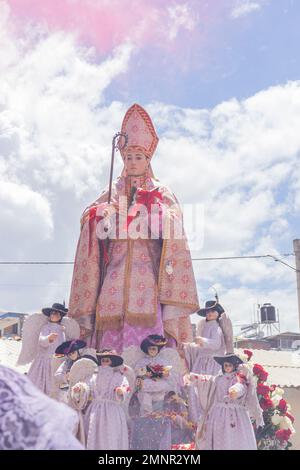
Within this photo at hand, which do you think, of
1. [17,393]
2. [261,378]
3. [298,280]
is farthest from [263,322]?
[17,393]

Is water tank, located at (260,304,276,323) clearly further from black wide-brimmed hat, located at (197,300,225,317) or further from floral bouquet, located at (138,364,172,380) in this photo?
→ floral bouquet, located at (138,364,172,380)

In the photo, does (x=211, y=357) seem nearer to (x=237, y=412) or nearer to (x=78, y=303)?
(x=237, y=412)

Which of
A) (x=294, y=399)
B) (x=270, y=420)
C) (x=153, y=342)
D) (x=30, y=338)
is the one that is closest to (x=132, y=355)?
(x=153, y=342)

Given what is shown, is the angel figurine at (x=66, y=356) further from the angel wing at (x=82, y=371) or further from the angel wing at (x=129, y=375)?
the angel wing at (x=129, y=375)

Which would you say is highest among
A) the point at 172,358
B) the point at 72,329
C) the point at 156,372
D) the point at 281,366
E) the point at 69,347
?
the point at 281,366

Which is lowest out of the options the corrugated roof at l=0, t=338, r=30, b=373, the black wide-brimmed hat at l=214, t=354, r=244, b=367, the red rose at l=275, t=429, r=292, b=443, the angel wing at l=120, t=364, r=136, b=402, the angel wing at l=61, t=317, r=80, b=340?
the red rose at l=275, t=429, r=292, b=443

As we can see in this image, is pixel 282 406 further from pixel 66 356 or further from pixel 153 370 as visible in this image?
pixel 66 356

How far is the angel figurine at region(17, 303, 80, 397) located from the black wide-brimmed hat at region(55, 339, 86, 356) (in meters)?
0.36

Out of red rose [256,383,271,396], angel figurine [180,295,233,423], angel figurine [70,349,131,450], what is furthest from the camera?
red rose [256,383,271,396]

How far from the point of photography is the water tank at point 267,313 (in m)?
27.7

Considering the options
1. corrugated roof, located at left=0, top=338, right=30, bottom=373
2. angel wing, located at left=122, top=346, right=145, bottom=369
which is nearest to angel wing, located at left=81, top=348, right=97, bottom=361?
angel wing, located at left=122, top=346, right=145, bottom=369

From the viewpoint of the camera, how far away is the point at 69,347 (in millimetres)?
8320

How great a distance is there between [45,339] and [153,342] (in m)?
1.77

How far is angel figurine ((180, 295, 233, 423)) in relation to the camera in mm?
8789
